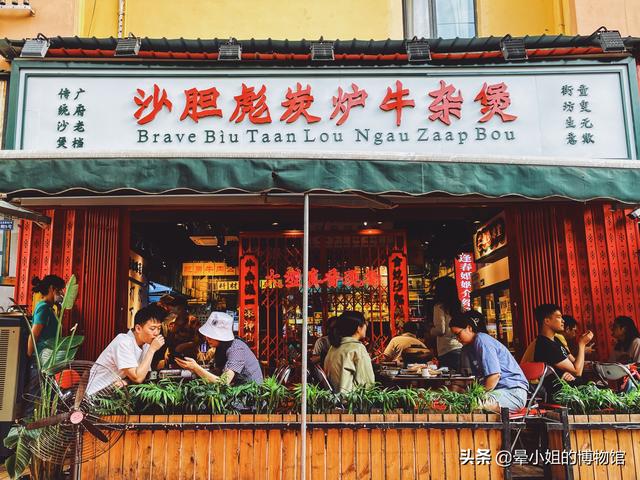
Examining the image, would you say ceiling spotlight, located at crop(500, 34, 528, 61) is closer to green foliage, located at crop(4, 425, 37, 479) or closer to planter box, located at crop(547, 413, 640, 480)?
planter box, located at crop(547, 413, 640, 480)

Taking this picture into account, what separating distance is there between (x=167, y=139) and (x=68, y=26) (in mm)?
2345

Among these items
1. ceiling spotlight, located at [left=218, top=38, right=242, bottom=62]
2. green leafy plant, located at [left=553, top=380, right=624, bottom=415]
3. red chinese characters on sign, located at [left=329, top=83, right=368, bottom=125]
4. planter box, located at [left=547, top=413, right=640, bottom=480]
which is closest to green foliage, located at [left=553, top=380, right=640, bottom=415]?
green leafy plant, located at [left=553, top=380, right=624, bottom=415]

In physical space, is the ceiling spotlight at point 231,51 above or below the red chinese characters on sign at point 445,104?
above

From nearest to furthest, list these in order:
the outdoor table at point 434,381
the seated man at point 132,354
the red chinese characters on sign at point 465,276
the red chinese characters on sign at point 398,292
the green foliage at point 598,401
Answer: the green foliage at point 598,401 → the seated man at point 132,354 → the outdoor table at point 434,381 → the red chinese characters on sign at point 398,292 → the red chinese characters on sign at point 465,276

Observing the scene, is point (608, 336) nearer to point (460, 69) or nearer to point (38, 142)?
point (460, 69)

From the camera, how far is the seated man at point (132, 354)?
426 cm

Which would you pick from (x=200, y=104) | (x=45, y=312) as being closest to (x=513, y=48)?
(x=200, y=104)

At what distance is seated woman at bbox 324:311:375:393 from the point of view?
522 centimetres

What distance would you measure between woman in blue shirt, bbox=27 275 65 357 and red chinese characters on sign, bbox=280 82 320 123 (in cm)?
337

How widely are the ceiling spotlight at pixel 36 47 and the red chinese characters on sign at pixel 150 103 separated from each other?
49.5 inches

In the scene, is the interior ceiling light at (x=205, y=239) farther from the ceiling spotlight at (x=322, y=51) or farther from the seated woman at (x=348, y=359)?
the seated woman at (x=348, y=359)

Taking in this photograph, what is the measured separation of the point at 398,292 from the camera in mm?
9539

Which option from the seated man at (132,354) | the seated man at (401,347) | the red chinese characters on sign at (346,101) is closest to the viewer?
the seated man at (132,354)

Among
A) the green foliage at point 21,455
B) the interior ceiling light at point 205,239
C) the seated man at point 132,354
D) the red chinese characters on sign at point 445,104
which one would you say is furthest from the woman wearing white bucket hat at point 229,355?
the interior ceiling light at point 205,239
